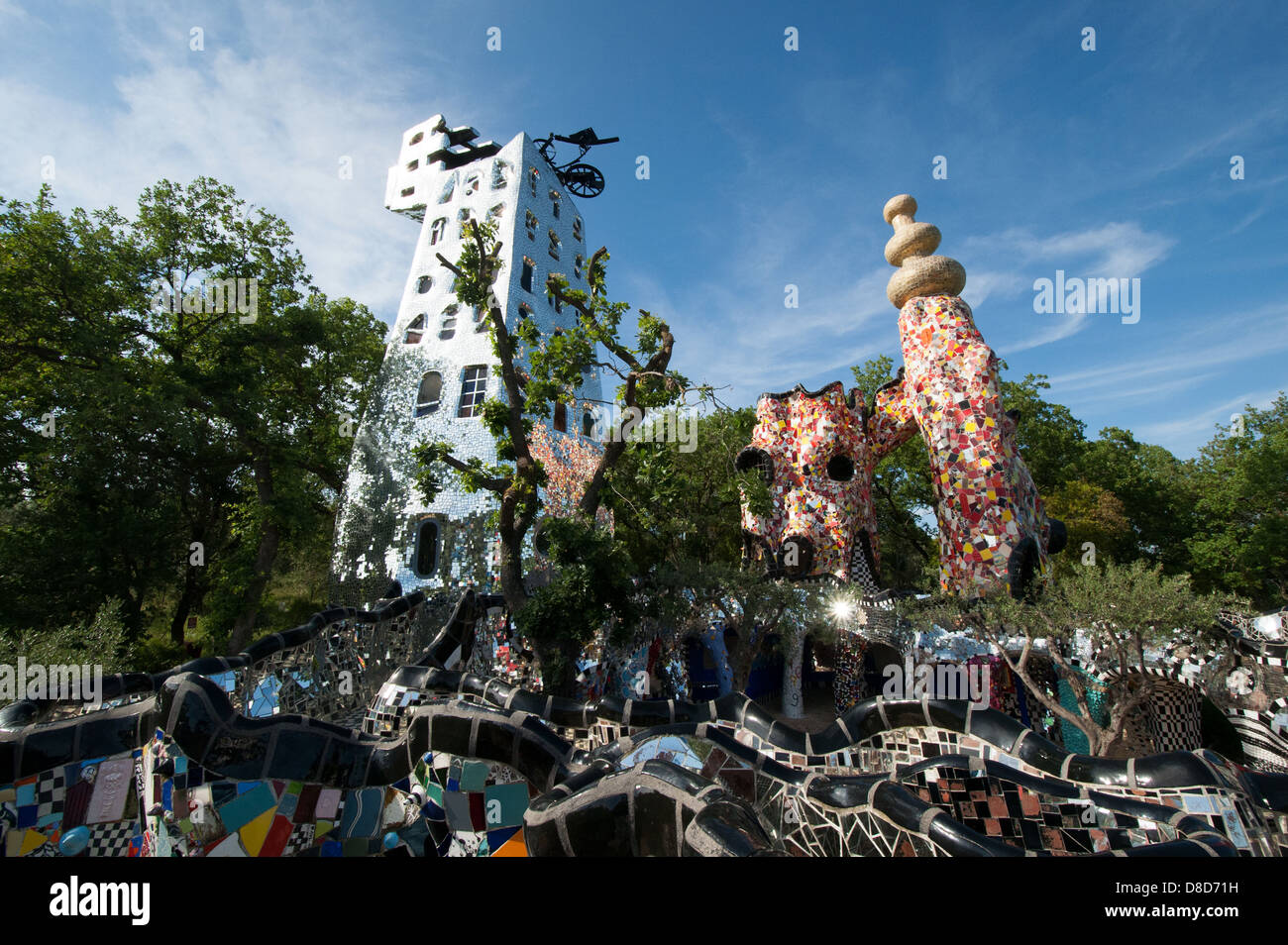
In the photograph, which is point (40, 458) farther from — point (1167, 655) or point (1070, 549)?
point (1070, 549)

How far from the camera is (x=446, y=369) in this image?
650 inches

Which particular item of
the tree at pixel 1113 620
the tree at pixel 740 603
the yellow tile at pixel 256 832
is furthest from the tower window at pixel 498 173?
the yellow tile at pixel 256 832

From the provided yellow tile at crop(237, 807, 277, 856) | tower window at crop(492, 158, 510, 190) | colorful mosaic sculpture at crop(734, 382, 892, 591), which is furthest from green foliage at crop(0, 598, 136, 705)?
tower window at crop(492, 158, 510, 190)

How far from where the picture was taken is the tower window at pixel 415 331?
17.5m

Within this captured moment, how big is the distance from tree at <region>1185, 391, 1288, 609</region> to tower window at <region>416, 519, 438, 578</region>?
22816 millimetres

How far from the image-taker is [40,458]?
1216cm

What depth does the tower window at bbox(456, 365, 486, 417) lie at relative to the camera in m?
15.9

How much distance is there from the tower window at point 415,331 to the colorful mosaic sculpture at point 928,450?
10.1 m

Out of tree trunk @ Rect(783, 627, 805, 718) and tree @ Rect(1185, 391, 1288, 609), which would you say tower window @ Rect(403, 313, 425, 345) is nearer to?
tree trunk @ Rect(783, 627, 805, 718)

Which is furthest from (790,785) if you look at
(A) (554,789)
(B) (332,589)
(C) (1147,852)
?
(B) (332,589)

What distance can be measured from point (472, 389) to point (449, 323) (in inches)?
101

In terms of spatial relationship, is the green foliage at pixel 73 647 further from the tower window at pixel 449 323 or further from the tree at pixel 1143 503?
the tree at pixel 1143 503

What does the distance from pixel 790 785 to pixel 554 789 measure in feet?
3.55

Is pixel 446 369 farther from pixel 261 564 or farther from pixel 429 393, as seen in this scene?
pixel 261 564
